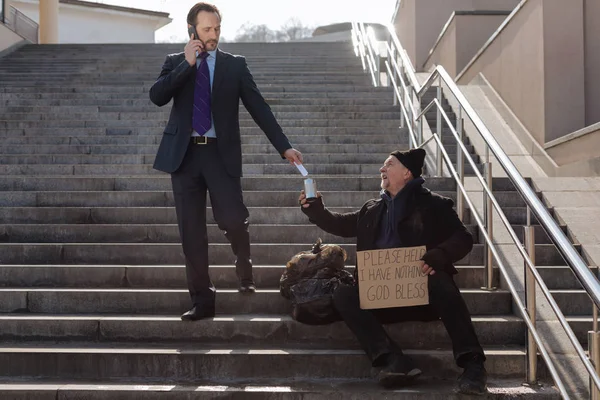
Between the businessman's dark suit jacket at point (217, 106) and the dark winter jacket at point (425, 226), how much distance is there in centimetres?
57

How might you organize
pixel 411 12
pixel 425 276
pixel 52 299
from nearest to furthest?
pixel 425 276 → pixel 52 299 → pixel 411 12

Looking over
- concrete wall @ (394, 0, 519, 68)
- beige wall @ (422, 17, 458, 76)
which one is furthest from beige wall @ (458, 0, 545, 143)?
concrete wall @ (394, 0, 519, 68)

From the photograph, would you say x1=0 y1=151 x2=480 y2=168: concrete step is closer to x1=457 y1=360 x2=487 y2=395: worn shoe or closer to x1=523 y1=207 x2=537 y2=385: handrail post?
x1=523 y1=207 x2=537 y2=385: handrail post

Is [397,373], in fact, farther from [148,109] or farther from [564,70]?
[148,109]

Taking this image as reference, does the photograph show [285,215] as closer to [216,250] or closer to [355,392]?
[216,250]

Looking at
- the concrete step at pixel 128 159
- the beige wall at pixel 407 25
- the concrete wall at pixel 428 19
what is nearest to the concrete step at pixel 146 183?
the concrete step at pixel 128 159

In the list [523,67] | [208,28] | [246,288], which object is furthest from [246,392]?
[523,67]

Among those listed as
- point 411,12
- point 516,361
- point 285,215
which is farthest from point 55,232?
point 411,12

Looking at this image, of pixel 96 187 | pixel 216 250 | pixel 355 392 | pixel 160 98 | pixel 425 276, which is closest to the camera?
pixel 355 392

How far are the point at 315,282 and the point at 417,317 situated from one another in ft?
1.97

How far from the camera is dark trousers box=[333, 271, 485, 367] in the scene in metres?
3.59

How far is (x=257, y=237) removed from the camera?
17.5 ft

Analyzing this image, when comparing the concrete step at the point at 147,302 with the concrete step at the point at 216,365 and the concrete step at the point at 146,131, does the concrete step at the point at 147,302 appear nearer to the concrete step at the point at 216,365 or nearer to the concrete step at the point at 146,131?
the concrete step at the point at 216,365

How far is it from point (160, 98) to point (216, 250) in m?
1.34
